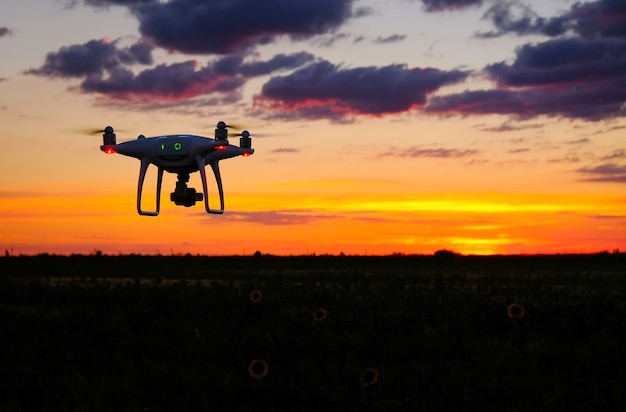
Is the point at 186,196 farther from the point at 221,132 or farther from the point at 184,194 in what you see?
the point at 221,132

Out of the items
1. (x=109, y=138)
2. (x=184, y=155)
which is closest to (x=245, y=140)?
(x=184, y=155)

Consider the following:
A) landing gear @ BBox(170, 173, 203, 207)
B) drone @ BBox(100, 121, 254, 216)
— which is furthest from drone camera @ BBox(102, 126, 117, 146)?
landing gear @ BBox(170, 173, 203, 207)
